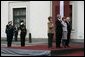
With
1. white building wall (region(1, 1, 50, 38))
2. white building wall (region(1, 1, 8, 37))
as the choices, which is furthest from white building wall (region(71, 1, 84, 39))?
white building wall (region(1, 1, 8, 37))

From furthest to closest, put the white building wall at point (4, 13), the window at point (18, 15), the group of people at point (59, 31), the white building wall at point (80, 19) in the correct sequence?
the white building wall at point (4, 13) → the window at point (18, 15) → the white building wall at point (80, 19) → the group of people at point (59, 31)

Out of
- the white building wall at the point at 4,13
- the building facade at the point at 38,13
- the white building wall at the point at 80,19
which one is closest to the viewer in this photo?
the white building wall at the point at 80,19

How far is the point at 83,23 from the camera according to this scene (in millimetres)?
25641

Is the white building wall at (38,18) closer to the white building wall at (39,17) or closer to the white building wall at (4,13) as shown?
the white building wall at (39,17)

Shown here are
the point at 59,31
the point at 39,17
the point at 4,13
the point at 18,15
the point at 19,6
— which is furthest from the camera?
the point at 4,13

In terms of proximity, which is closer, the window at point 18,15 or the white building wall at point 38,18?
the white building wall at point 38,18

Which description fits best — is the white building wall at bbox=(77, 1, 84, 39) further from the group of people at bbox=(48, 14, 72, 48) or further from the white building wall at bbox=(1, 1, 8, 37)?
the group of people at bbox=(48, 14, 72, 48)

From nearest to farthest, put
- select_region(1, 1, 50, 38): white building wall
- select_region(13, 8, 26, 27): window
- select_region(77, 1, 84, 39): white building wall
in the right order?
→ select_region(77, 1, 84, 39): white building wall < select_region(1, 1, 50, 38): white building wall < select_region(13, 8, 26, 27): window

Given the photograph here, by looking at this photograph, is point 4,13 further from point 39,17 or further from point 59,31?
point 59,31

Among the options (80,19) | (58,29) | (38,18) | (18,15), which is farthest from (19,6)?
(58,29)

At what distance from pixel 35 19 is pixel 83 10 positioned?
4.61 metres

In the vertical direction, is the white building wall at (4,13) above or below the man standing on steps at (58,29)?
above

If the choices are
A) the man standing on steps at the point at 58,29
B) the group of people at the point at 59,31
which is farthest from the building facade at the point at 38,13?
the man standing on steps at the point at 58,29

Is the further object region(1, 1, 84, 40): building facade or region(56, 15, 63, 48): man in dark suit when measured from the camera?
region(1, 1, 84, 40): building facade
